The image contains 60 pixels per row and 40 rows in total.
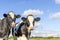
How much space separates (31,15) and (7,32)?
2.17 m

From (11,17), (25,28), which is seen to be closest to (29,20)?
(25,28)

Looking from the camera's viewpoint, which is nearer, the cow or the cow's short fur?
the cow's short fur

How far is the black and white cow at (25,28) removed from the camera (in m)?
17.9

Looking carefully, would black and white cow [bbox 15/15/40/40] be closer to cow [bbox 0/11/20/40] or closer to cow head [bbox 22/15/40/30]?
cow head [bbox 22/15/40/30]

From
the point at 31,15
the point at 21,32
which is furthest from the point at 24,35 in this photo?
the point at 31,15

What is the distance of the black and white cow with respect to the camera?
1791 cm

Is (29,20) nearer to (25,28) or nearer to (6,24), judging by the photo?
(25,28)

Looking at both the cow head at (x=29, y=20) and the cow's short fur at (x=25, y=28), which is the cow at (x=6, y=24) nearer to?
the cow's short fur at (x=25, y=28)

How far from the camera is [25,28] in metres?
18.3

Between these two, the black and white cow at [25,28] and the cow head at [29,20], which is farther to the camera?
the black and white cow at [25,28]

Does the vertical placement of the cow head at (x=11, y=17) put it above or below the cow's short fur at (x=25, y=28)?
above

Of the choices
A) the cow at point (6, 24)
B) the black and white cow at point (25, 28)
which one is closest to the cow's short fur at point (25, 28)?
the black and white cow at point (25, 28)

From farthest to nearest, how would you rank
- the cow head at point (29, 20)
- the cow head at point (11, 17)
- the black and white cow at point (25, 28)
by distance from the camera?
1. the cow head at point (11, 17)
2. the black and white cow at point (25, 28)
3. the cow head at point (29, 20)

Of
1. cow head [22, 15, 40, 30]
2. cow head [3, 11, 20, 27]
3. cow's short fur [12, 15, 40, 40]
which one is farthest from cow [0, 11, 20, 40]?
cow head [22, 15, 40, 30]
